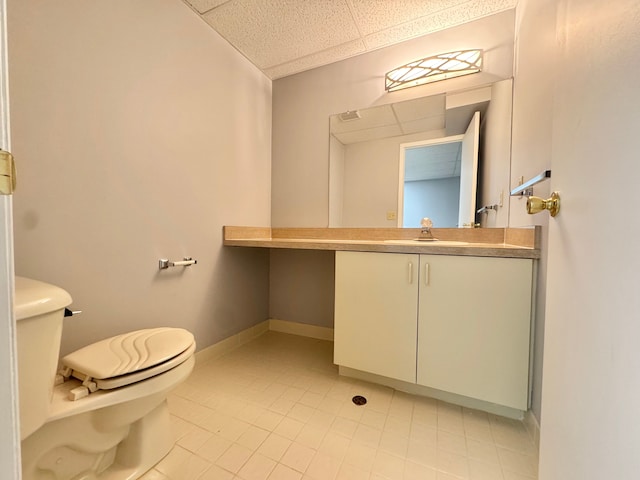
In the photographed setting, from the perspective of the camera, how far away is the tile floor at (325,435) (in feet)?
3.01

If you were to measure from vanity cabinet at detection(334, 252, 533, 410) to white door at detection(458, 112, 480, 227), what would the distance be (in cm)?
57

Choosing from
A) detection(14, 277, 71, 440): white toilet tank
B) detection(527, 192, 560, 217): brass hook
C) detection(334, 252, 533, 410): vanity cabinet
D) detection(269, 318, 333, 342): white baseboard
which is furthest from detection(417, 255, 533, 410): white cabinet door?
detection(14, 277, 71, 440): white toilet tank

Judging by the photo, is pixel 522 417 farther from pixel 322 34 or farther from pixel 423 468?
pixel 322 34

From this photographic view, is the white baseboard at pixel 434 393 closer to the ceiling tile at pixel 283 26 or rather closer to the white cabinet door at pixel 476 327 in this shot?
the white cabinet door at pixel 476 327

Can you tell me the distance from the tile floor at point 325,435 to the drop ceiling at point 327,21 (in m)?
2.25

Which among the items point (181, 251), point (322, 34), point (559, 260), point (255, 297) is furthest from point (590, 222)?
point (255, 297)

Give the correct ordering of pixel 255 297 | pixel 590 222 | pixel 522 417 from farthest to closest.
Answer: pixel 255 297 < pixel 522 417 < pixel 590 222

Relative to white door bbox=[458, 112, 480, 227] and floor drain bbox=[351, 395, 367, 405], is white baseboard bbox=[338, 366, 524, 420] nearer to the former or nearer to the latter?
floor drain bbox=[351, 395, 367, 405]

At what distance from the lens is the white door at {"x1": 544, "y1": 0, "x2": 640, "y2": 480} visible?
0.36 m

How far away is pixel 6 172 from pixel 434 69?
207 centimetres

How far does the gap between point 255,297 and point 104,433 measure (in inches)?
52.3

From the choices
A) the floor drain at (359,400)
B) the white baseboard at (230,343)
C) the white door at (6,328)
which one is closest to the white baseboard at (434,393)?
the floor drain at (359,400)

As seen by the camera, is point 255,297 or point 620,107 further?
point 255,297

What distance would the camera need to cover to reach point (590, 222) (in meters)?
0.47
